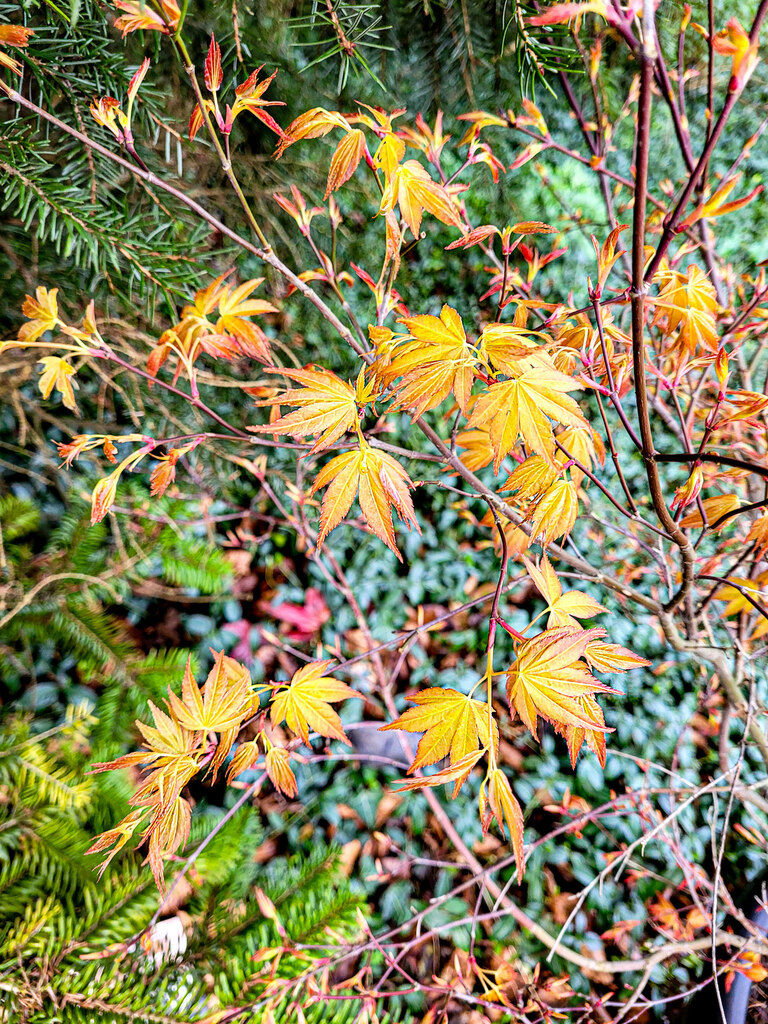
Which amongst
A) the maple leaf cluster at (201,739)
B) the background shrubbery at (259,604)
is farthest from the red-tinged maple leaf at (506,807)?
the background shrubbery at (259,604)

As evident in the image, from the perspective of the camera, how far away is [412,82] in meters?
1.22

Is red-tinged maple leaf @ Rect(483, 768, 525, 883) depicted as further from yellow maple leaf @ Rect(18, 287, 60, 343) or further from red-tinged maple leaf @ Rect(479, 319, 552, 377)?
yellow maple leaf @ Rect(18, 287, 60, 343)

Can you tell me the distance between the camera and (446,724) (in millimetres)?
527

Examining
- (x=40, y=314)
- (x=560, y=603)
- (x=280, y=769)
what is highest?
(x=40, y=314)

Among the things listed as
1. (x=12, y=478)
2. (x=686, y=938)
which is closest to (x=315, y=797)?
(x=686, y=938)

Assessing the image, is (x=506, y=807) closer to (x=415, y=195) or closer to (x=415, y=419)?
(x=415, y=419)

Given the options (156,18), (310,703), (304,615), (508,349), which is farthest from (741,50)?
(304,615)

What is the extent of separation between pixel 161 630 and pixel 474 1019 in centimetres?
110

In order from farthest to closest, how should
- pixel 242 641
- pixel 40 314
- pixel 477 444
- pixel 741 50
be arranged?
pixel 242 641
pixel 477 444
pixel 40 314
pixel 741 50

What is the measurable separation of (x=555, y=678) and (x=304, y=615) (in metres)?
1.12

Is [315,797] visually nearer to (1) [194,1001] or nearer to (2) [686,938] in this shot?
(1) [194,1001]

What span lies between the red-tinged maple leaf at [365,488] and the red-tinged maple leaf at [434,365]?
64 millimetres

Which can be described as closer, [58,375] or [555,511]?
[555,511]

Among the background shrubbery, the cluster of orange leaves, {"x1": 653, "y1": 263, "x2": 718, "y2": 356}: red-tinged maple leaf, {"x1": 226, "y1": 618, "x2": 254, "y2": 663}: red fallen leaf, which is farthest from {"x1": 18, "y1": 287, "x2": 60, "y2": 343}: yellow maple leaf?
{"x1": 226, "y1": 618, "x2": 254, "y2": 663}: red fallen leaf
